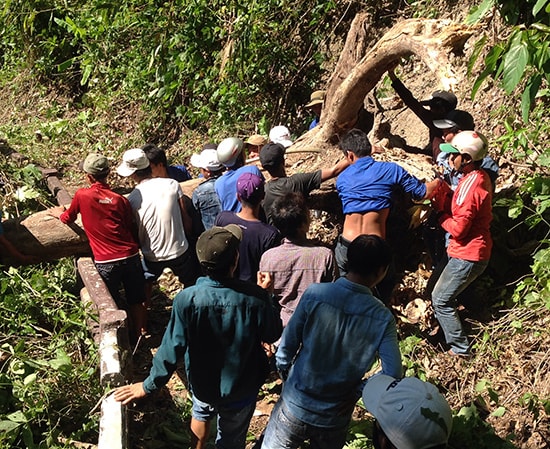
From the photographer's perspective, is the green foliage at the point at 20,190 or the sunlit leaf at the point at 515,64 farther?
the green foliage at the point at 20,190

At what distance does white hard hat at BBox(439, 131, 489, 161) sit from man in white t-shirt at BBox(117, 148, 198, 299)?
2.22 meters

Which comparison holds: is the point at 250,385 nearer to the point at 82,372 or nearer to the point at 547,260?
the point at 82,372

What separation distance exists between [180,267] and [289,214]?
1624 mm

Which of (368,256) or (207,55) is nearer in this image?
(368,256)

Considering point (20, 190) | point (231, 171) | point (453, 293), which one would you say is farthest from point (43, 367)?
point (20, 190)

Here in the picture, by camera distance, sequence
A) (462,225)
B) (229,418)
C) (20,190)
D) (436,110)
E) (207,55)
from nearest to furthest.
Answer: (229,418)
(462,225)
(436,110)
(20,190)
(207,55)

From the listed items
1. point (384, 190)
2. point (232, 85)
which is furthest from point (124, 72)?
point (384, 190)

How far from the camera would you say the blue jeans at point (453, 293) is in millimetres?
Result: 4824

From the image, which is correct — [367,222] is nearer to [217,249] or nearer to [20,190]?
[217,249]

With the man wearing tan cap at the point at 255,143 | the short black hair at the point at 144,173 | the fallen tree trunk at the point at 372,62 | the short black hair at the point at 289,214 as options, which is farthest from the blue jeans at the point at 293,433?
the man wearing tan cap at the point at 255,143

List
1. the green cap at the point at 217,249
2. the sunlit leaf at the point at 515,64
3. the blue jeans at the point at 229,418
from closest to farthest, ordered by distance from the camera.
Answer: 1. the sunlit leaf at the point at 515,64
2. the green cap at the point at 217,249
3. the blue jeans at the point at 229,418

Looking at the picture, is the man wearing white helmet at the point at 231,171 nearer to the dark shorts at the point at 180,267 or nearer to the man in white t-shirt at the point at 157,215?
the man in white t-shirt at the point at 157,215

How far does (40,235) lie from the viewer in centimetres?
555

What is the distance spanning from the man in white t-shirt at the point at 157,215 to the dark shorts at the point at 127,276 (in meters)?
0.14
